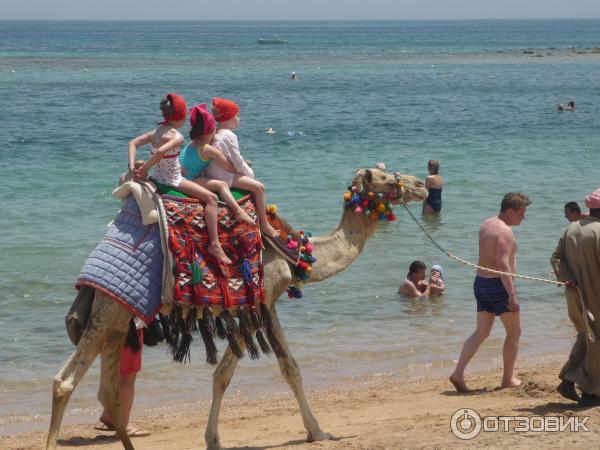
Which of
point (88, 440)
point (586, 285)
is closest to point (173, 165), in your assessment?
point (88, 440)

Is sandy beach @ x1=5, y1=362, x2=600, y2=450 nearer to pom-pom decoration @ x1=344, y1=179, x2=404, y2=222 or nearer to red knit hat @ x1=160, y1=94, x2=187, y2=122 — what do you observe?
pom-pom decoration @ x1=344, y1=179, x2=404, y2=222

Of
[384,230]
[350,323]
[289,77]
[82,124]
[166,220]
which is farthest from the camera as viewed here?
[289,77]

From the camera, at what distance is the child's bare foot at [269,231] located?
25.7ft

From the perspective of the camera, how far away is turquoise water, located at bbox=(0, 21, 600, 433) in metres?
11.6

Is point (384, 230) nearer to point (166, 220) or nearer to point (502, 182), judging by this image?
point (502, 182)

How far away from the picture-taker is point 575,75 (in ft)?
223

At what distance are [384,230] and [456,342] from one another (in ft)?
22.8

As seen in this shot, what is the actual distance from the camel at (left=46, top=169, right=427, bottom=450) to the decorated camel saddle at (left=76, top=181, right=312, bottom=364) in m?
0.18

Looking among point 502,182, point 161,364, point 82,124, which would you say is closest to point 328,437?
point 161,364

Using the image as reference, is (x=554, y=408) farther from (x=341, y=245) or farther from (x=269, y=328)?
(x=269, y=328)

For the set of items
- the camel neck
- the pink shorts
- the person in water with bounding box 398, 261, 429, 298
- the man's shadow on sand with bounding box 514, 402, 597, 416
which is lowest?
the person in water with bounding box 398, 261, 429, 298

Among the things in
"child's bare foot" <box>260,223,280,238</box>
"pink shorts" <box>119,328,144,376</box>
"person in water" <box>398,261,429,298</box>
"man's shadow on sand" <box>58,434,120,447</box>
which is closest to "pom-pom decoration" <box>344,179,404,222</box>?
"child's bare foot" <box>260,223,280,238</box>
